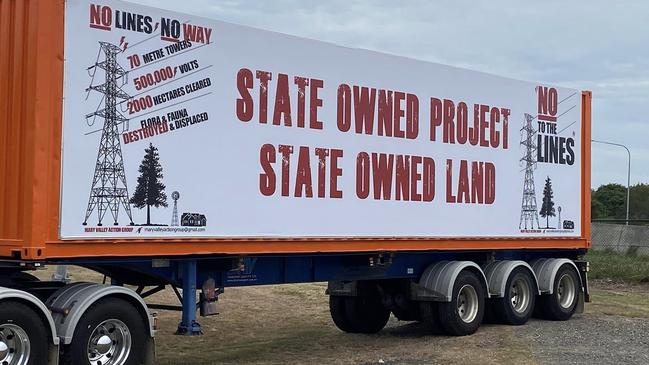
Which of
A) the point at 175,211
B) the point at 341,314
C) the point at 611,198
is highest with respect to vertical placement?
the point at 611,198

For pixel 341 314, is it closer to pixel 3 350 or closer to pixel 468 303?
pixel 468 303

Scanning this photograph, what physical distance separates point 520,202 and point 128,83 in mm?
7384

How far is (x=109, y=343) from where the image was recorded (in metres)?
8.88

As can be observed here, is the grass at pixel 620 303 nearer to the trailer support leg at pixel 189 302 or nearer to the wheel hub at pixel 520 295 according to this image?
the wheel hub at pixel 520 295

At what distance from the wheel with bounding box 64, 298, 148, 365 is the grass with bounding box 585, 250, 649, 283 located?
17398mm

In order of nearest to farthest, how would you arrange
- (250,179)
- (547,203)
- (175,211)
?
(175,211), (250,179), (547,203)

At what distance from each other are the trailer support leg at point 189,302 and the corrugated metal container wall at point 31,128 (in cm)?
197

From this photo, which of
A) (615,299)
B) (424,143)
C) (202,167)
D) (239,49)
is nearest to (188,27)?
(239,49)

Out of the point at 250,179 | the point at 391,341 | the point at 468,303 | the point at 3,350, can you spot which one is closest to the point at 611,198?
the point at 468,303

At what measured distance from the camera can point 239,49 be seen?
33.5 feet

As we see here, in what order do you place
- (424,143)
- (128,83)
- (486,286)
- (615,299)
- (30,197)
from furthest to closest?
(615,299), (486,286), (424,143), (128,83), (30,197)

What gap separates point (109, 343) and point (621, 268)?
18.3 metres

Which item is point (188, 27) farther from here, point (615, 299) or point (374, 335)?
point (615, 299)

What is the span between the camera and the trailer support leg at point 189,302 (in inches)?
391
